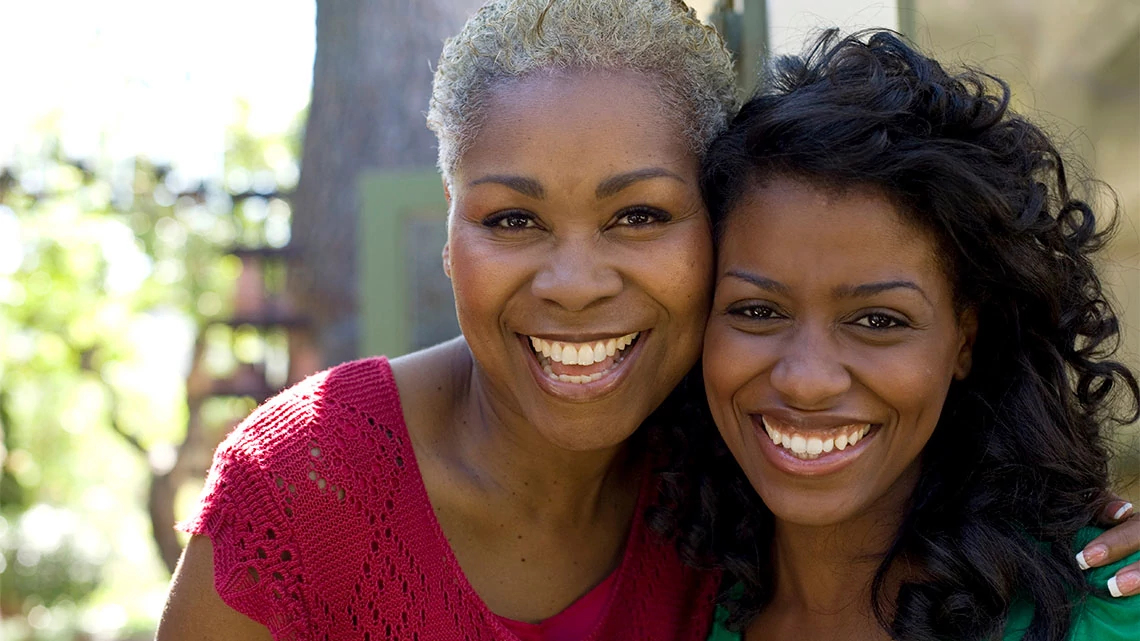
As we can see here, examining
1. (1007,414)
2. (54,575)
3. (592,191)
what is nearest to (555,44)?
(592,191)

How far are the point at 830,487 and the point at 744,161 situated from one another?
62 cm

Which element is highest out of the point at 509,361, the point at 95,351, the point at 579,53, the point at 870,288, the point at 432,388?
the point at 579,53

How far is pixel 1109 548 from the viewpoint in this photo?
1.92 m

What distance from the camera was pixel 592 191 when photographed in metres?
2.03

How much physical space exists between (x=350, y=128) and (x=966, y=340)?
15.1ft

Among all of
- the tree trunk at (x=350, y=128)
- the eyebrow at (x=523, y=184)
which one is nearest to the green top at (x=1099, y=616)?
the eyebrow at (x=523, y=184)

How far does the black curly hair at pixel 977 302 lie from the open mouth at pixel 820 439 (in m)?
0.25

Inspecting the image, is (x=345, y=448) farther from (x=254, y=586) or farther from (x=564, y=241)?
(x=564, y=241)

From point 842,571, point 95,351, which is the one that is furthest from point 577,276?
point 95,351

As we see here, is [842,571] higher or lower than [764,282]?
lower

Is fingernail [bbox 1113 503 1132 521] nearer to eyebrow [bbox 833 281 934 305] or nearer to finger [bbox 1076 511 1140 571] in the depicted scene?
finger [bbox 1076 511 1140 571]

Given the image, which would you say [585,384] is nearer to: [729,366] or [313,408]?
[729,366]

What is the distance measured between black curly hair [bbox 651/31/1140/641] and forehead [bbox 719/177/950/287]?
0.03 metres

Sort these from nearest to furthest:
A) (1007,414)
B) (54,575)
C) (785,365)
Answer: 1. (785,365)
2. (1007,414)
3. (54,575)
